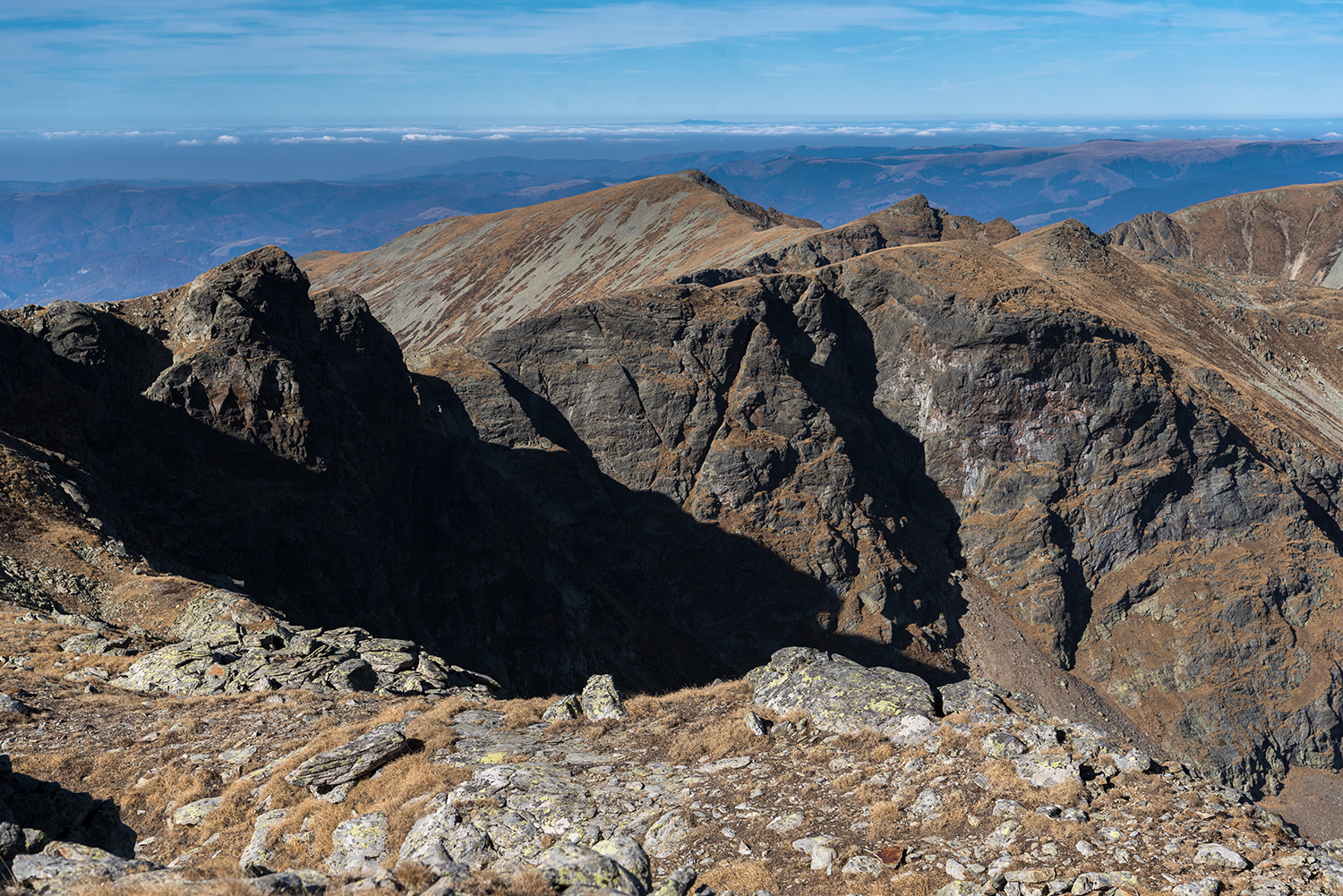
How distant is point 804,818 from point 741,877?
98.7 inches

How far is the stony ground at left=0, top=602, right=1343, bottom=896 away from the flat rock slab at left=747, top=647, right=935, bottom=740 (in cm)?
39

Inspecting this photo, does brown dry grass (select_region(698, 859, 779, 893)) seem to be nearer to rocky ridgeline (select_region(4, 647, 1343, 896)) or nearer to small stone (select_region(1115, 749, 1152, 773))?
rocky ridgeline (select_region(4, 647, 1343, 896))

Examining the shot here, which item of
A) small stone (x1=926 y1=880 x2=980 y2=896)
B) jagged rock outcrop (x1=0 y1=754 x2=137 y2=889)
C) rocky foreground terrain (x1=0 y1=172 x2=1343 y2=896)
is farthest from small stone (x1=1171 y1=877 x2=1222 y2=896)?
jagged rock outcrop (x1=0 y1=754 x2=137 y2=889)

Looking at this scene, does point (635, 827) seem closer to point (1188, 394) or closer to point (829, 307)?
point (829, 307)

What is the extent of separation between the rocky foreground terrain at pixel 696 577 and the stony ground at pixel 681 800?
11cm

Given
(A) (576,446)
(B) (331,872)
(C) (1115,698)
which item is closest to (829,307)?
(A) (576,446)

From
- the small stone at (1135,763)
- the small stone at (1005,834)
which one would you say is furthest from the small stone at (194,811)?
the small stone at (1135,763)

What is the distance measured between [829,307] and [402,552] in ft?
257

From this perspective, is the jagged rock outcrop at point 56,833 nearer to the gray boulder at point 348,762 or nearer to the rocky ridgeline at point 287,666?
the gray boulder at point 348,762

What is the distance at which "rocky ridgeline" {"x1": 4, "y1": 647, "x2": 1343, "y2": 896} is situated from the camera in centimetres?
1370

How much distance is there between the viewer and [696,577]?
9788cm

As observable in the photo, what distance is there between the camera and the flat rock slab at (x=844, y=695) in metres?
20.1

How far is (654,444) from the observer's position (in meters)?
104

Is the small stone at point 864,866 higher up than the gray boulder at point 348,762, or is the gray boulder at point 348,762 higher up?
the gray boulder at point 348,762
